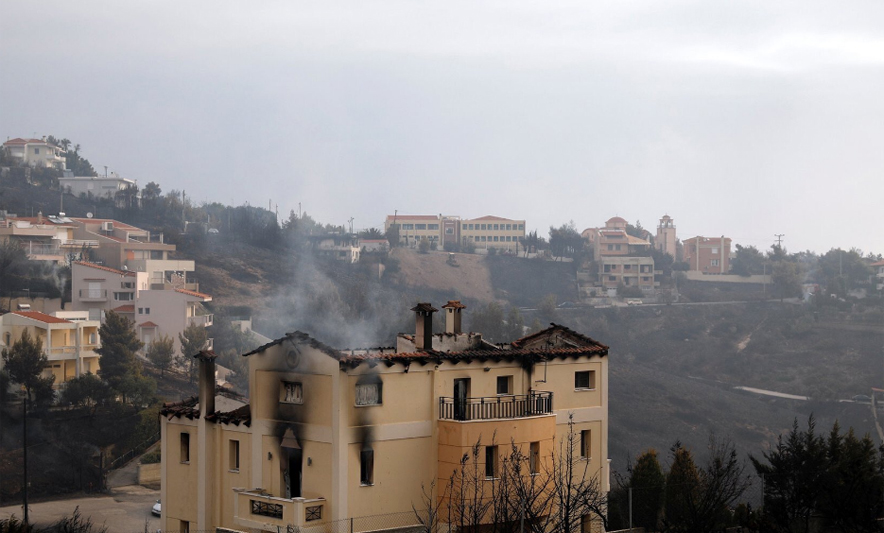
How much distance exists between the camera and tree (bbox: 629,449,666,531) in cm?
2589

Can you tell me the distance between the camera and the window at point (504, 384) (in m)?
24.3

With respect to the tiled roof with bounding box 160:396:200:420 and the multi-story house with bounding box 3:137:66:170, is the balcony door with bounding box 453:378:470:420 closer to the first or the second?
the tiled roof with bounding box 160:396:200:420

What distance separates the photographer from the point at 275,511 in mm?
21891

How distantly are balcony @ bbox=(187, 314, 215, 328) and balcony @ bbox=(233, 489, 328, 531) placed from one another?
1931 inches

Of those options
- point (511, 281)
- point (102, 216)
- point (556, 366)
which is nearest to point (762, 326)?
point (511, 281)

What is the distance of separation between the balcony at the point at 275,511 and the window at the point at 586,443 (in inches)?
261

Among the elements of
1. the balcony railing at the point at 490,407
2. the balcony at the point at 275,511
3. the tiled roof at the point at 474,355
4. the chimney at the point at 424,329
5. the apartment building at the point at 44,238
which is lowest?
the balcony at the point at 275,511

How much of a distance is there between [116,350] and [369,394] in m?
39.5

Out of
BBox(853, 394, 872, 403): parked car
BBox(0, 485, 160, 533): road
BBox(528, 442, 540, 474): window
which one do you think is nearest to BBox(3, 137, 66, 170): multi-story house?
BBox(853, 394, 872, 403): parked car

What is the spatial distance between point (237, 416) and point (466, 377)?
4.85 metres

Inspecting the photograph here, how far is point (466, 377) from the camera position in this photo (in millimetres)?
23609

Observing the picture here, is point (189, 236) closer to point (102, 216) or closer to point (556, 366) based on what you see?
point (102, 216)

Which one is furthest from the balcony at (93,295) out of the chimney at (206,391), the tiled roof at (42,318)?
the chimney at (206,391)

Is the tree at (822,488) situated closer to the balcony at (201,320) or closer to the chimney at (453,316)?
the chimney at (453,316)
